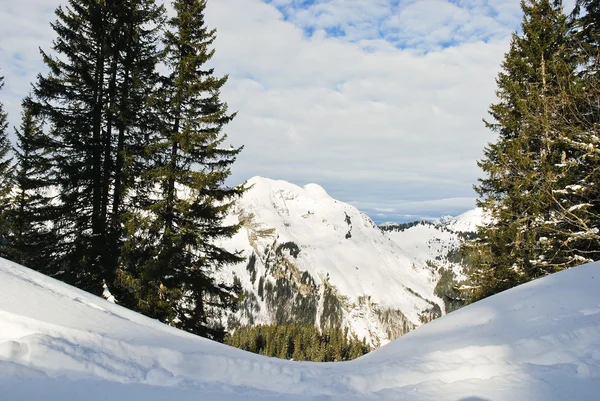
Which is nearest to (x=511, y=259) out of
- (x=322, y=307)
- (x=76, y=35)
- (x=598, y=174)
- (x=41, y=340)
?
(x=598, y=174)

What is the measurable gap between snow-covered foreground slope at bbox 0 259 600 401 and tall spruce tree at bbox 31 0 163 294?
603cm

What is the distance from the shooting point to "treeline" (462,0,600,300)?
1097 centimetres

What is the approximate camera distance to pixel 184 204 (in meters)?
11.1

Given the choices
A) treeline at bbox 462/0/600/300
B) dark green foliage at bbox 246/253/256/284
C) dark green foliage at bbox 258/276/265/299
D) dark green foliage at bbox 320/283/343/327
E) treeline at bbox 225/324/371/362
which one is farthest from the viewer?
dark green foliage at bbox 246/253/256/284

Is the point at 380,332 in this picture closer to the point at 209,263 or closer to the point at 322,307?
the point at 322,307

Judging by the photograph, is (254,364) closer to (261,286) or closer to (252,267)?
(261,286)

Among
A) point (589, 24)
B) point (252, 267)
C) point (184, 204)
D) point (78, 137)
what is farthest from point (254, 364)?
point (252, 267)

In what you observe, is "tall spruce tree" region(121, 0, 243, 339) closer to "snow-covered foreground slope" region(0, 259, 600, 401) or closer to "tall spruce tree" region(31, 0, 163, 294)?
"tall spruce tree" region(31, 0, 163, 294)

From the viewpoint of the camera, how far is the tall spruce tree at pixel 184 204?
1120 cm

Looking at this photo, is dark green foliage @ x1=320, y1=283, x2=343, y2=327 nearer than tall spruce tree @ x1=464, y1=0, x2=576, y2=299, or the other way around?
tall spruce tree @ x1=464, y1=0, x2=576, y2=299

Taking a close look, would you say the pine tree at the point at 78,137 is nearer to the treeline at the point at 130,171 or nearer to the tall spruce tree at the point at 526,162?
the treeline at the point at 130,171

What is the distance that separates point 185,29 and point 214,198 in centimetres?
603

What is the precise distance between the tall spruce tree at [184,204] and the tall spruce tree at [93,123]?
106 centimetres

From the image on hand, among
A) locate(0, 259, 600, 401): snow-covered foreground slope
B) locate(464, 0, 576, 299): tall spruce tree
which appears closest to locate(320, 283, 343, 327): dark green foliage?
locate(464, 0, 576, 299): tall spruce tree
